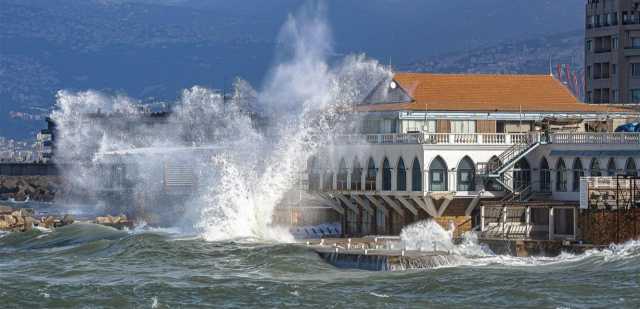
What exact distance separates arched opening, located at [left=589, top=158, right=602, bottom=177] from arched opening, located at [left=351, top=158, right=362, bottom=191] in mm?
10453

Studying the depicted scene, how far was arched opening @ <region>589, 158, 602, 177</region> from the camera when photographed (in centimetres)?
6412

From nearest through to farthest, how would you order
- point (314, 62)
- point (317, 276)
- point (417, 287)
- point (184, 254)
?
point (417, 287) → point (317, 276) → point (184, 254) → point (314, 62)

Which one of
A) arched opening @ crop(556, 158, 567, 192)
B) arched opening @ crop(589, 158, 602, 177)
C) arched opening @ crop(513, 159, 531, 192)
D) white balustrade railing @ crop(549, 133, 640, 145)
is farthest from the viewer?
arched opening @ crop(513, 159, 531, 192)

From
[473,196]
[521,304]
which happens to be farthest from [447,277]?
[473,196]

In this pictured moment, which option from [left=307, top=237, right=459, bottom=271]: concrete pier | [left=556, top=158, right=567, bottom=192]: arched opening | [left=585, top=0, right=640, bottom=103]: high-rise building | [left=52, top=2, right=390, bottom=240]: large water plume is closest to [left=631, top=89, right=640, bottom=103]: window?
[left=585, top=0, right=640, bottom=103]: high-rise building

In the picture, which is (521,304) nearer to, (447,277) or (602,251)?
(447,277)

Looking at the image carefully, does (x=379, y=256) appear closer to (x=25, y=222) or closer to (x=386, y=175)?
(x=386, y=175)

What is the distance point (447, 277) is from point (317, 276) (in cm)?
492

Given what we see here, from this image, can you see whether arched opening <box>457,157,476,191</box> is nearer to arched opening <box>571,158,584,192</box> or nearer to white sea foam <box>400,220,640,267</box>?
white sea foam <box>400,220,640,267</box>

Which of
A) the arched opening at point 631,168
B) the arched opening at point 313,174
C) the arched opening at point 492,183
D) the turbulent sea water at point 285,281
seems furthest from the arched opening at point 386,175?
the arched opening at point 631,168

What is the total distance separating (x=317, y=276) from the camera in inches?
2265

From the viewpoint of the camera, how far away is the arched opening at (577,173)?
64812 millimetres

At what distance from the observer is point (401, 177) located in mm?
67688

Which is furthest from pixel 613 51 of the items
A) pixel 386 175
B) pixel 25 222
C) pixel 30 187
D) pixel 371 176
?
pixel 30 187
